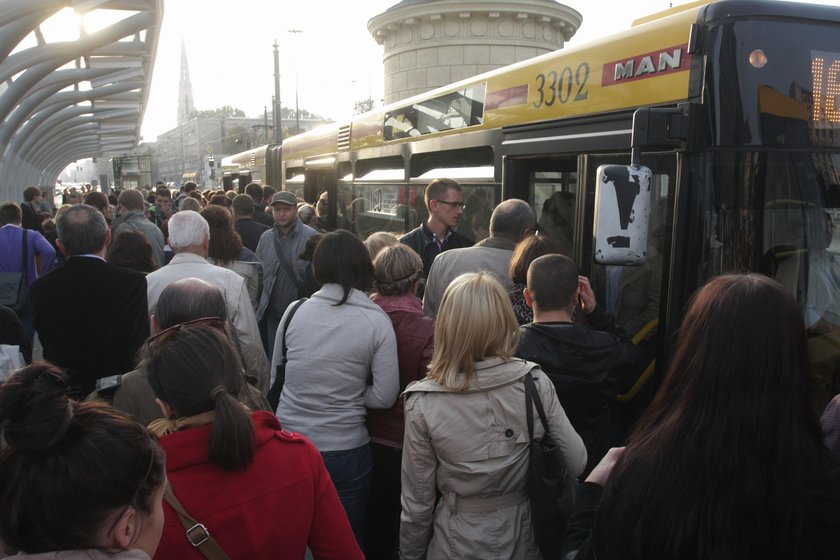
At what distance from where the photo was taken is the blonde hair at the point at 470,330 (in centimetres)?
244

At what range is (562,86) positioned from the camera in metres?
4.37

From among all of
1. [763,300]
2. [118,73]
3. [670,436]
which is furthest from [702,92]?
[118,73]

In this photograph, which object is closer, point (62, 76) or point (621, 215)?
point (621, 215)

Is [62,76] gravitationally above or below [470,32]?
below

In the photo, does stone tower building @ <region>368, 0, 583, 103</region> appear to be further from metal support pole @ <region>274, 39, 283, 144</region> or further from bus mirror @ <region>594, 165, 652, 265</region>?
bus mirror @ <region>594, 165, 652, 265</region>

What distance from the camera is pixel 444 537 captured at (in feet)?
8.34

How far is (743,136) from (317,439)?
229 centimetres

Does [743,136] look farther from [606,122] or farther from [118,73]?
[118,73]

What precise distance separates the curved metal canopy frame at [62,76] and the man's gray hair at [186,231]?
667 centimetres

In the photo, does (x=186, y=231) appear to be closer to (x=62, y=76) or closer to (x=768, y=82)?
(x=768, y=82)

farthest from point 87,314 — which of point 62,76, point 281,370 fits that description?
point 62,76

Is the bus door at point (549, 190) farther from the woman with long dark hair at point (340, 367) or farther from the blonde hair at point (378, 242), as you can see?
the woman with long dark hair at point (340, 367)

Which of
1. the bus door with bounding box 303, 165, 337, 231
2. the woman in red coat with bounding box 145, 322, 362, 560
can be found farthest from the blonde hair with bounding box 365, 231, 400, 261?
the bus door with bounding box 303, 165, 337, 231

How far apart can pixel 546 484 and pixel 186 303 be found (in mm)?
1456
